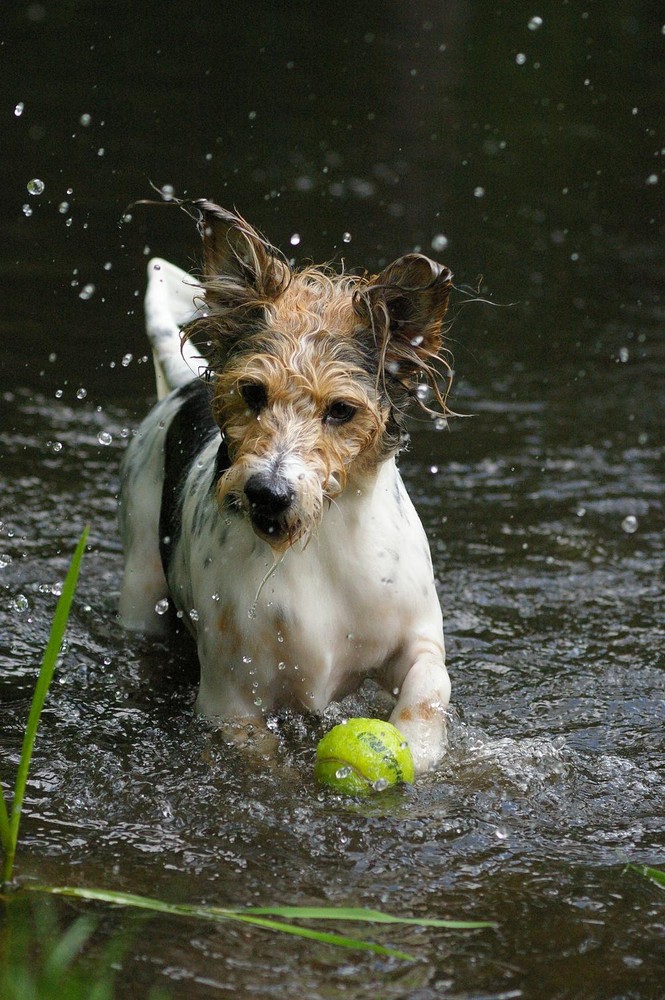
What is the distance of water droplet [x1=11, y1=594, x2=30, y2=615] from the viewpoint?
6199mm

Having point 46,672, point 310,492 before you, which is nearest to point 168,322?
point 310,492

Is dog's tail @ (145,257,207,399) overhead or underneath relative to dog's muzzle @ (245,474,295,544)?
overhead

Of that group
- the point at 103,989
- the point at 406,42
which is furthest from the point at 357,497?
the point at 406,42

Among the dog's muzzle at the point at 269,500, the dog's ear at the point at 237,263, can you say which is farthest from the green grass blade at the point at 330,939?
the dog's ear at the point at 237,263

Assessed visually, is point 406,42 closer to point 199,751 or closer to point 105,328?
point 105,328

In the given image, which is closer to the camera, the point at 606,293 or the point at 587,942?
the point at 587,942

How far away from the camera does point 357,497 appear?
4.54m

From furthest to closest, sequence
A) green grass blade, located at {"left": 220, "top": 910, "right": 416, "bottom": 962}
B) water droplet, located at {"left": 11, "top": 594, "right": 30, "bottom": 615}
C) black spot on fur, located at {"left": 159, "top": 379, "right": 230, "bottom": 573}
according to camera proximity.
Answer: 1. water droplet, located at {"left": 11, "top": 594, "right": 30, "bottom": 615}
2. black spot on fur, located at {"left": 159, "top": 379, "right": 230, "bottom": 573}
3. green grass blade, located at {"left": 220, "top": 910, "right": 416, "bottom": 962}

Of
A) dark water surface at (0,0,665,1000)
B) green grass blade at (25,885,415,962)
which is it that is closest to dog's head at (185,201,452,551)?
dark water surface at (0,0,665,1000)

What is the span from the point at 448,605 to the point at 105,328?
4565 millimetres

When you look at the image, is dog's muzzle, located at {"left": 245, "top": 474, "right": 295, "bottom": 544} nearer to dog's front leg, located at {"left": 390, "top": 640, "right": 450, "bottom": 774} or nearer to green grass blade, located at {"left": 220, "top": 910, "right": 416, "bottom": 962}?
dog's front leg, located at {"left": 390, "top": 640, "right": 450, "bottom": 774}

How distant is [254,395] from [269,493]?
441 mm

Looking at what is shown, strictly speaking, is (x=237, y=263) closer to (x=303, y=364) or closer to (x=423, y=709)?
(x=303, y=364)

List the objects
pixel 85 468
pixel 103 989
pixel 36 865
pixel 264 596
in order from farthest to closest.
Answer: pixel 85 468 → pixel 264 596 → pixel 36 865 → pixel 103 989
